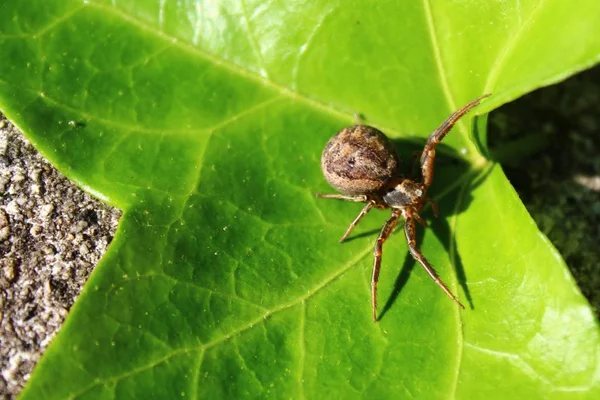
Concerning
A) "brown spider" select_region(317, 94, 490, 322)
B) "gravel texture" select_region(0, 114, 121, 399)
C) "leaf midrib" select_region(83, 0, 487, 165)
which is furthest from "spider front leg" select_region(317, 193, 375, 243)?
"gravel texture" select_region(0, 114, 121, 399)

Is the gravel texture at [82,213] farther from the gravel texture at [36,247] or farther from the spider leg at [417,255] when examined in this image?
the spider leg at [417,255]

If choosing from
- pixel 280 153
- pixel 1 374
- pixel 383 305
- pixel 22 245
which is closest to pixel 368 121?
pixel 280 153

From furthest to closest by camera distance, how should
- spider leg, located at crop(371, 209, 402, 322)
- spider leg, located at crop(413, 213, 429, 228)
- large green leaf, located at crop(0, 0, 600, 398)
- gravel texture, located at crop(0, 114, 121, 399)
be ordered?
spider leg, located at crop(413, 213, 429, 228)
spider leg, located at crop(371, 209, 402, 322)
gravel texture, located at crop(0, 114, 121, 399)
large green leaf, located at crop(0, 0, 600, 398)

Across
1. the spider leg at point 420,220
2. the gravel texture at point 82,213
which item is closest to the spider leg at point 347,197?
the spider leg at point 420,220

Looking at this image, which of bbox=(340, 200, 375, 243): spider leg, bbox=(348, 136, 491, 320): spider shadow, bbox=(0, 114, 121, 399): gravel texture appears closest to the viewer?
bbox=(0, 114, 121, 399): gravel texture

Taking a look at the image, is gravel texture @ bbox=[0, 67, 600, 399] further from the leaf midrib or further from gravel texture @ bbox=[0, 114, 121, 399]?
the leaf midrib

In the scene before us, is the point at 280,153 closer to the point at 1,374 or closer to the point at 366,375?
the point at 366,375
